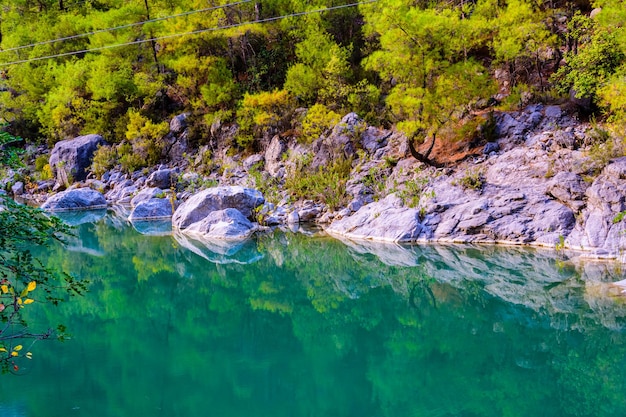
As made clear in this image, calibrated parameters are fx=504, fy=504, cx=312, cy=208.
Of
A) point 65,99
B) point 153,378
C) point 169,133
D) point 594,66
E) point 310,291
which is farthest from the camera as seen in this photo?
point 65,99

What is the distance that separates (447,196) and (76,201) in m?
19.0

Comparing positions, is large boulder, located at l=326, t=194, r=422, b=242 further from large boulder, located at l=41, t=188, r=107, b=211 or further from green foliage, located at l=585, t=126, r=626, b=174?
large boulder, located at l=41, t=188, r=107, b=211

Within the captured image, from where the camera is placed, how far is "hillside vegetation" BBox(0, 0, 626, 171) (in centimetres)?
1750

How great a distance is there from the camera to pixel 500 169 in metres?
15.9

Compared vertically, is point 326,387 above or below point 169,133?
above

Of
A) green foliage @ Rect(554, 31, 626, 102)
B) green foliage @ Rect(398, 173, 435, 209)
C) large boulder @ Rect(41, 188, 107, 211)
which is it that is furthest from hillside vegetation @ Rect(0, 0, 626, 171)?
large boulder @ Rect(41, 188, 107, 211)

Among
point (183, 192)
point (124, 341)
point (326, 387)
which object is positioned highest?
point (326, 387)

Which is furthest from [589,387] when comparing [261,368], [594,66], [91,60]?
[91,60]

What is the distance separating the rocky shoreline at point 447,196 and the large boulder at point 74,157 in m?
6.25

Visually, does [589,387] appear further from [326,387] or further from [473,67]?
[473,67]

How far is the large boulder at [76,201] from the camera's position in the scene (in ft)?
81.1

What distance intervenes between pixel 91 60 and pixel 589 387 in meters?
37.4

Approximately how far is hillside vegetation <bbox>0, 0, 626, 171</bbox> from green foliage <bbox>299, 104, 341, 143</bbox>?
79 mm

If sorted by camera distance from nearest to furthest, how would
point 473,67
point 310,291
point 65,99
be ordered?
point 310,291, point 473,67, point 65,99
